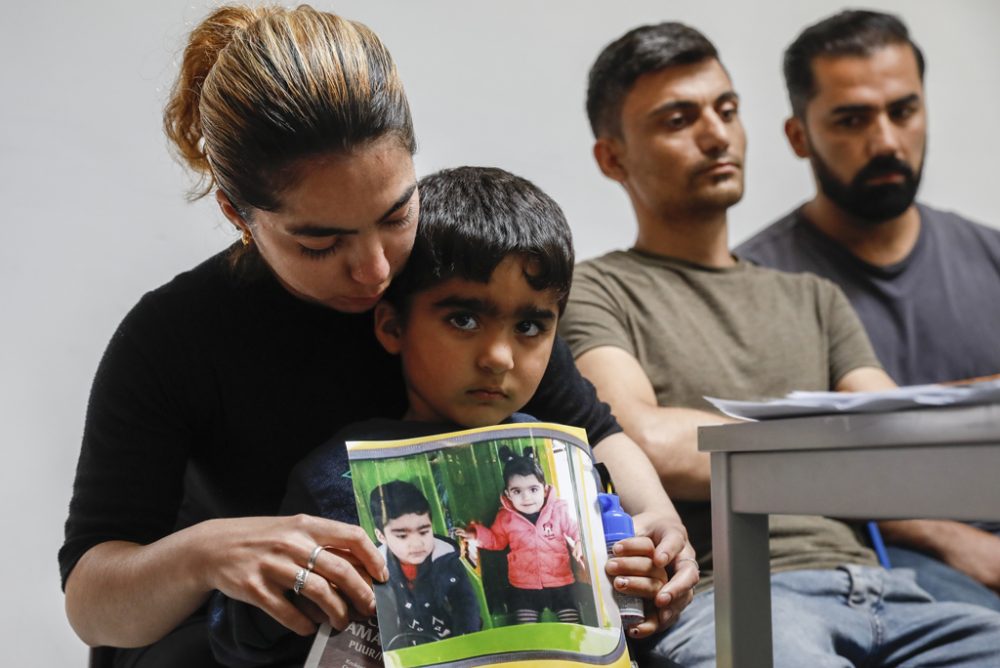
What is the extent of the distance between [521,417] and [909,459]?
0.51m

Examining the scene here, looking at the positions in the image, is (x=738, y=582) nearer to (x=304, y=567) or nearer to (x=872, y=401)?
(x=872, y=401)

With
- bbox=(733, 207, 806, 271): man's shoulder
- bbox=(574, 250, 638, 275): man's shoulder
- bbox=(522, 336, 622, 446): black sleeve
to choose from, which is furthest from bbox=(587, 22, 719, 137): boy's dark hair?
A: bbox=(522, 336, 622, 446): black sleeve

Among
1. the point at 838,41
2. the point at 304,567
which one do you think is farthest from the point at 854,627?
the point at 838,41

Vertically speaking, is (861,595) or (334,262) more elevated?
(334,262)

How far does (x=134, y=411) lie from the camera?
3.76ft

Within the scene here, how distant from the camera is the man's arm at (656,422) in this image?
160 centimetres

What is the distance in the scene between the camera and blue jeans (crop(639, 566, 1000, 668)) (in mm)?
1340

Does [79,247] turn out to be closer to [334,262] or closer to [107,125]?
[107,125]

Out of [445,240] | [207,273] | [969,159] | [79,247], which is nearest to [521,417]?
[445,240]

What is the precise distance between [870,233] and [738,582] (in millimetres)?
1618

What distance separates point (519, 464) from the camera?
984 mm

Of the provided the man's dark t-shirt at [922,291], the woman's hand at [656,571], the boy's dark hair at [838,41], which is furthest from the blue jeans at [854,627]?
the boy's dark hair at [838,41]

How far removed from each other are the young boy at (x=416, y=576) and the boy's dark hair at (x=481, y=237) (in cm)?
30

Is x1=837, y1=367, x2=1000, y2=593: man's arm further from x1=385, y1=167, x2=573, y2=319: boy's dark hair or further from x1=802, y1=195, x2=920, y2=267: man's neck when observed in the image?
x1=385, y1=167, x2=573, y2=319: boy's dark hair
